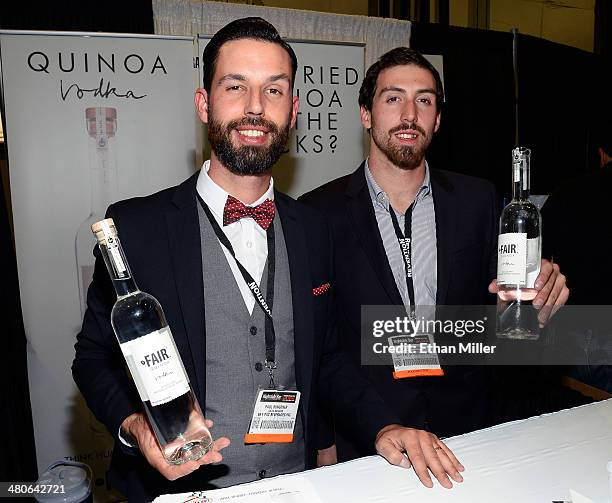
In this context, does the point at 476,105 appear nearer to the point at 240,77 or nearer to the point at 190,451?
the point at 240,77

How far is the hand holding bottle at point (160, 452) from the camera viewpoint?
1090 millimetres

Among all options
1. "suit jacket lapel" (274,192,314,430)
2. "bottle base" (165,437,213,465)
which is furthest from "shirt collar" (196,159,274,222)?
"bottle base" (165,437,213,465)

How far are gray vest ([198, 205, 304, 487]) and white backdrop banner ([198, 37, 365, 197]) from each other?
2.16 m

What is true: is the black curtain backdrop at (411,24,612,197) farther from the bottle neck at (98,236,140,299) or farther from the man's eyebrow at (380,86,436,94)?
the bottle neck at (98,236,140,299)

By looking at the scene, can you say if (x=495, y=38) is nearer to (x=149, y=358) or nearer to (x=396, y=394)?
(x=396, y=394)

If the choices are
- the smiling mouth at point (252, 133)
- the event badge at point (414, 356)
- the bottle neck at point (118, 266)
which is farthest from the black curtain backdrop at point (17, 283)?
the bottle neck at point (118, 266)

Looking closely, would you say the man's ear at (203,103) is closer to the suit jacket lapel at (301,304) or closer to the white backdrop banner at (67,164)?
the suit jacket lapel at (301,304)

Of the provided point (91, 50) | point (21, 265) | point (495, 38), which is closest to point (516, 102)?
point (495, 38)

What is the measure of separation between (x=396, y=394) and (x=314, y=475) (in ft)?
3.47

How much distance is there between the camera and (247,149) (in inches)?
65.2

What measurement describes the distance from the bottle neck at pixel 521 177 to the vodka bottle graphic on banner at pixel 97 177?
2.42 metres

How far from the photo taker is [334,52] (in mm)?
3717

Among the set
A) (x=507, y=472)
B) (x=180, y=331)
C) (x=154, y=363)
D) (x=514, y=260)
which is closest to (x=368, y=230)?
(x=514, y=260)

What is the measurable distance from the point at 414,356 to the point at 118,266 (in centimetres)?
134
